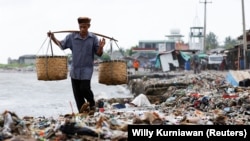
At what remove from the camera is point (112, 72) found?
24.6 ft

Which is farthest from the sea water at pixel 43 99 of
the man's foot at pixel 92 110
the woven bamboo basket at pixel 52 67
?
the man's foot at pixel 92 110

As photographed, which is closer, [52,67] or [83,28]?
[83,28]

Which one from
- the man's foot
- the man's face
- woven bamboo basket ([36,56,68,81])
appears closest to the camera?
the man's foot

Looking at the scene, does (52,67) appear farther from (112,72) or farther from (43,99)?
(43,99)

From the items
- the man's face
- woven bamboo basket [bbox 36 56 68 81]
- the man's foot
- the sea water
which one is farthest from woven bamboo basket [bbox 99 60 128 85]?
the sea water

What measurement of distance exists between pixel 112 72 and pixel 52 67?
894 millimetres

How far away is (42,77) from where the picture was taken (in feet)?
25.0

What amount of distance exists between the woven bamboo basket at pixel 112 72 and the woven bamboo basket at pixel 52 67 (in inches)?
21.9

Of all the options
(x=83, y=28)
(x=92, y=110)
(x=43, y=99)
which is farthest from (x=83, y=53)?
(x=43, y=99)

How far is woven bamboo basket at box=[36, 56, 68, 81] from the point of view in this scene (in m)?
7.45

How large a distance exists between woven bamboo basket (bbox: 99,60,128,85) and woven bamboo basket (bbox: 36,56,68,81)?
0.56 metres

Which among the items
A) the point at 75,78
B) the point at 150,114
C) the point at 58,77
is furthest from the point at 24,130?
the point at 58,77

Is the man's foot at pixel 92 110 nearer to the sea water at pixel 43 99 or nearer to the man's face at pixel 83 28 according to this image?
the man's face at pixel 83 28

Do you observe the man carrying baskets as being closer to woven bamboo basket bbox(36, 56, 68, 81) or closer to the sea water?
woven bamboo basket bbox(36, 56, 68, 81)
